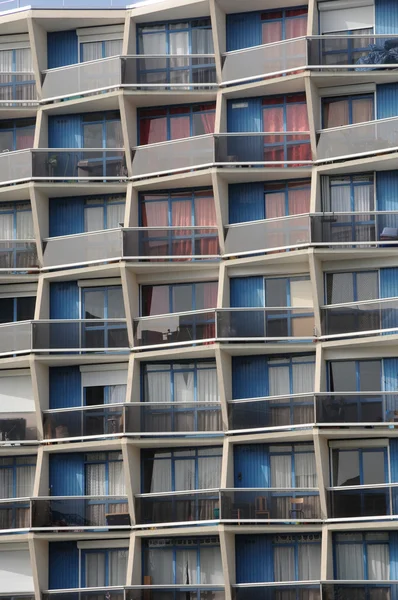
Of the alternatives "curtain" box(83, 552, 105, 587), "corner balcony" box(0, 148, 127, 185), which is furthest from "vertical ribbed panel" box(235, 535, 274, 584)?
"corner balcony" box(0, 148, 127, 185)

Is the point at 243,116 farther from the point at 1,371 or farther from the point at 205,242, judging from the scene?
the point at 1,371

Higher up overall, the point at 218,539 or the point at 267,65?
the point at 267,65

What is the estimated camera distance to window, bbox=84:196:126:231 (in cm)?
7881

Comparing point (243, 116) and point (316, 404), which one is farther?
point (243, 116)

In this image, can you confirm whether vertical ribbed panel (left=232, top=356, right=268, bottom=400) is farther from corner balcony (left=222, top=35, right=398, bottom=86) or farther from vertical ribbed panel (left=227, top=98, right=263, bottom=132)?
corner balcony (left=222, top=35, right=398, bottom=86)

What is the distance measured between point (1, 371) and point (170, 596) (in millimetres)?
11431

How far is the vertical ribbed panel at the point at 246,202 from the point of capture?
7712cm

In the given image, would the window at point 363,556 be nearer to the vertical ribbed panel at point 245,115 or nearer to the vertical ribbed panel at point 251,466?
the vertical ribbed panel at point 251,466

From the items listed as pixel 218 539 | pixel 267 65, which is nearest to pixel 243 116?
pixel 267 65

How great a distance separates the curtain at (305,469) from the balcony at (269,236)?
803 cm

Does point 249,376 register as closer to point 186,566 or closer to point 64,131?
point 186,566

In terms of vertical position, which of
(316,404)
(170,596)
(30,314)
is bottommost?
(170,596)

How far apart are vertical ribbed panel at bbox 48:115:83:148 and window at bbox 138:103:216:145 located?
8.72 feet

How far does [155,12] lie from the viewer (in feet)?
257
